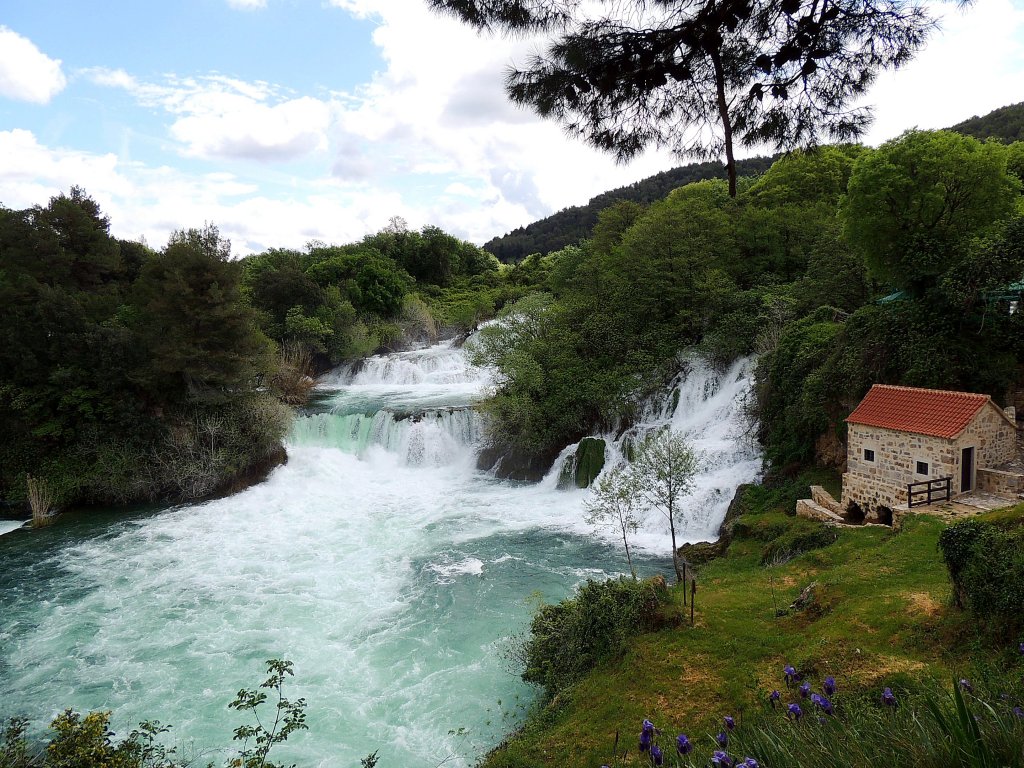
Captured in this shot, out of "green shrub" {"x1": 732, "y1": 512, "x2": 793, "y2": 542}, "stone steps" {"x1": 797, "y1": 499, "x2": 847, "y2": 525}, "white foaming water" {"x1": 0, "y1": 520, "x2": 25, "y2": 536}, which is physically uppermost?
"stone steps" {"x1": 797, "y1": 499, "x2": 847, "y2": 525}

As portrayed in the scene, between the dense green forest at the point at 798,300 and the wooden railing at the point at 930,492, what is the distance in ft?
9.07

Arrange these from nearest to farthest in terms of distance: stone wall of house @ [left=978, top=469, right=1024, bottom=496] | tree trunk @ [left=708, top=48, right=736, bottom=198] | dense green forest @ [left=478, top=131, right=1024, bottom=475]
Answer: tree trunk @ [left=708, top=48, right=736, bottom=198], stone wall of house @ [left=978, top=469, right=1024, bottom=496], dense green forest @ [left=478, top=131, right=1024, bottom=475]

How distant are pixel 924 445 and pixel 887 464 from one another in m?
0.80

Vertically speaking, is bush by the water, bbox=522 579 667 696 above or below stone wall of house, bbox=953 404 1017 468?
below

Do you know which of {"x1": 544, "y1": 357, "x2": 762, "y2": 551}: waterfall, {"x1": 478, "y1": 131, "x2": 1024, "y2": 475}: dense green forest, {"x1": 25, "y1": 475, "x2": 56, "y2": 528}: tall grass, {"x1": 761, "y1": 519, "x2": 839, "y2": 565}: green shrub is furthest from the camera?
{"x1": 25, "y1": 475, "x2": 56, "y2": 528}: tall grass

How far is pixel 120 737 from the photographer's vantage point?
836 cm

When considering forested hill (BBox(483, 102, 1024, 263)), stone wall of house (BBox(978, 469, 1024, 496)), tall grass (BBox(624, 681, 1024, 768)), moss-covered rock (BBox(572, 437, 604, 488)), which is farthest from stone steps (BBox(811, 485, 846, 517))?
forested hill (BBox(483, 102, 1024, 263))

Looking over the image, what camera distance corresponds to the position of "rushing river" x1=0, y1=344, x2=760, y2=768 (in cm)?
889

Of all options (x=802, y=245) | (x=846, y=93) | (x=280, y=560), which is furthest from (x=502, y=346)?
(x=846, y=93)

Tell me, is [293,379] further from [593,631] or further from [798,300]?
[593,631]

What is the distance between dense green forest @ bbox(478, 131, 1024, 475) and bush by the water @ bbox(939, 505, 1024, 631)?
482 cm

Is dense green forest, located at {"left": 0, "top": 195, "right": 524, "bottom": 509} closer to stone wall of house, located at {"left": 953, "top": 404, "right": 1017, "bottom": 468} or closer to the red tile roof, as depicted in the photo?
the red tile roof

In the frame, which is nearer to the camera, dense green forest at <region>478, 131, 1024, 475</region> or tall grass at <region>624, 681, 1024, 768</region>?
tall grass at <region>624, 681, 1024, 768</region>

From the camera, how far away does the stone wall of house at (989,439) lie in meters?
10.3
